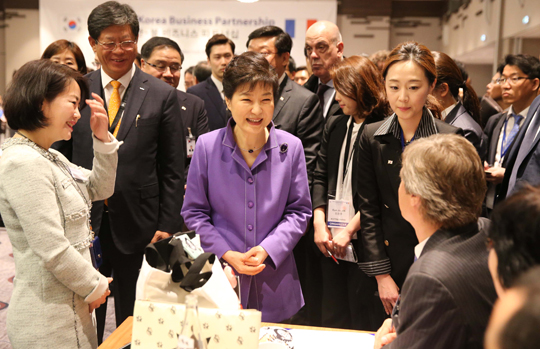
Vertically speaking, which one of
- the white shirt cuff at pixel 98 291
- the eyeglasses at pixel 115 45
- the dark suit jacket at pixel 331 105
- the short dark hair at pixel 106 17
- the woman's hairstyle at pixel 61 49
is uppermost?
the short dark hair at pixel 106 17

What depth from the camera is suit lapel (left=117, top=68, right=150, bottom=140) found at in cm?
235

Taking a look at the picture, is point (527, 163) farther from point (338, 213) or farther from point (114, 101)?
point (114, 101)

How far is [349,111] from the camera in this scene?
8.09 ft

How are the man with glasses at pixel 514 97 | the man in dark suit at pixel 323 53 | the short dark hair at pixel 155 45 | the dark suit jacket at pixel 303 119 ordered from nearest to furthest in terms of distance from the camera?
the dark suit jacket at pixel 303 119 → the man in dark suit at pixel 323 53 → the short dark hair at pixel 155 45 → the man with glasses at pixel 514 97

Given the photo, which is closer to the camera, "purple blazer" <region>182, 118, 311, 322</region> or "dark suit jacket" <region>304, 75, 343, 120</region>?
"purple blazer" <region>182, 118, 311, 322</region>

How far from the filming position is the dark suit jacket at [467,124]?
8.37 ft

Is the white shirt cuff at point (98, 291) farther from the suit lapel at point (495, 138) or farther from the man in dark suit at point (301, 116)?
the suit lapel at point (495, 138)

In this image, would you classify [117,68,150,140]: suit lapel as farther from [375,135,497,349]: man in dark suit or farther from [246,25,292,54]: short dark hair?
[375,135,497,349]: man in dark suit

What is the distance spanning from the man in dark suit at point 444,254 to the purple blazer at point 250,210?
0.58m

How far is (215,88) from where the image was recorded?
399cm

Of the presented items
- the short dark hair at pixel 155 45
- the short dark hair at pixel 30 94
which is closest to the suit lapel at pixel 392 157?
the short dark hair at pixel 30 94

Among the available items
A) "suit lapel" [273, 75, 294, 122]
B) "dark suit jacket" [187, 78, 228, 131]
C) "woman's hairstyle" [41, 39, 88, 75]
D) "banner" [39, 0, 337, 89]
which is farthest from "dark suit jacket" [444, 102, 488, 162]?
"banner" [39, 0, 337, 89]

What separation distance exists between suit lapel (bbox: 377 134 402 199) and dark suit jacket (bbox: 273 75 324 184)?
0.65 meters

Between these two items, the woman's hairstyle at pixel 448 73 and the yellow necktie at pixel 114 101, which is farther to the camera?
the woman's hairstyle at pixel 448 73
